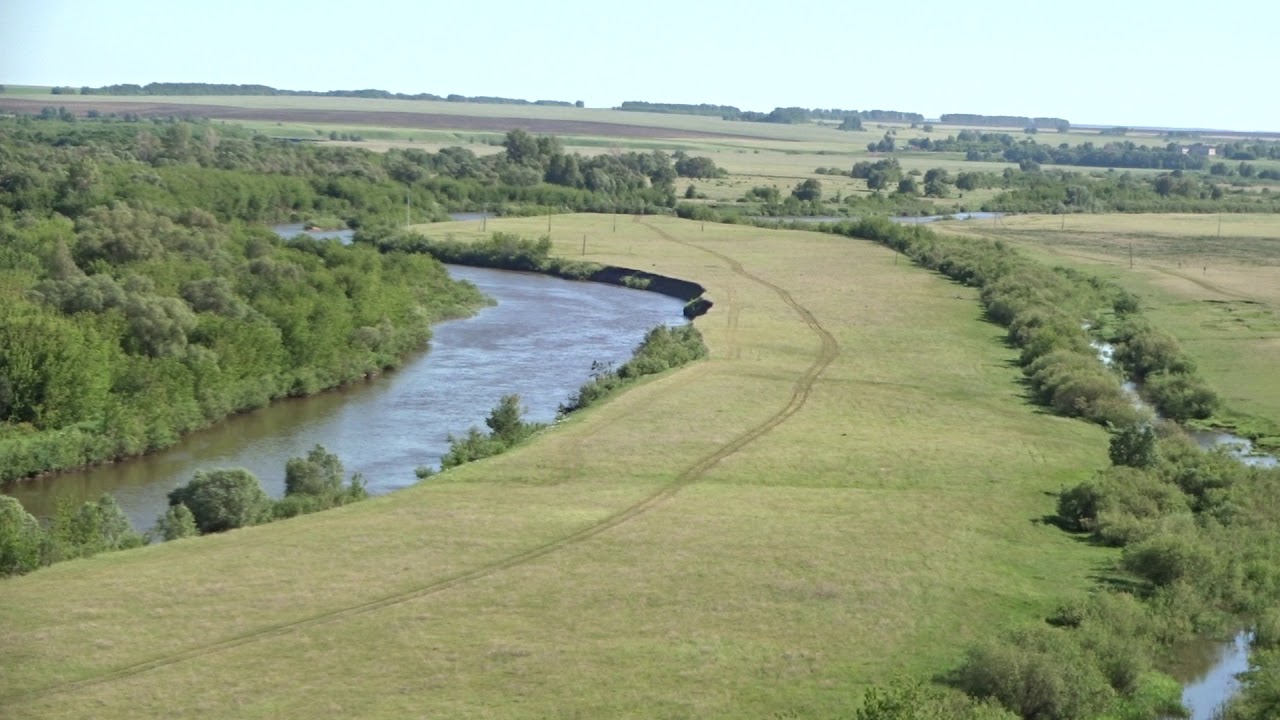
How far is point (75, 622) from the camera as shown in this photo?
19859 mm

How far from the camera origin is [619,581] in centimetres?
2225

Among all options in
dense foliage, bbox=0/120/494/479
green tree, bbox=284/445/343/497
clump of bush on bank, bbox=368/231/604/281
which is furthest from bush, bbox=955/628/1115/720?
clump of bush on bank, bbox=368/231/604/281

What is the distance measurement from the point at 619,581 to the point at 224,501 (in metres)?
7.54

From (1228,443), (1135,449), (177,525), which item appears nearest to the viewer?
(177,525)

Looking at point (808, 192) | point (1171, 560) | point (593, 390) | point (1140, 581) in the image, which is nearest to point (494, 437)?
point (593, 390)

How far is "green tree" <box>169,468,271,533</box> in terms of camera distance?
25.4 m

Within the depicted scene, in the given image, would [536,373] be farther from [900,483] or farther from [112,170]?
[112,170]

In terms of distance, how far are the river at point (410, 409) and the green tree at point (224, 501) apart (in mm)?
1893

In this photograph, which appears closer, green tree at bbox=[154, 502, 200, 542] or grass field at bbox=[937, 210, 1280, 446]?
green tree at bbox=[154, 502, 200, 542]

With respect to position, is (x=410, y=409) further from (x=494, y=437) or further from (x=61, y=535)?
(x=61, y=535)

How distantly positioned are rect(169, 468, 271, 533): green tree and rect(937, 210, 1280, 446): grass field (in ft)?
74.6

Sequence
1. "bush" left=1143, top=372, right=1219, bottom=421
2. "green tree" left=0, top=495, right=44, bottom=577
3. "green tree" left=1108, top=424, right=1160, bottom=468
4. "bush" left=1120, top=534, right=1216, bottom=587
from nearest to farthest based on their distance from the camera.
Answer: "green tree" left=0, top=495, right=44, bottom=577, "bush" left=1120, top=534, right=1216, bottom=587, "green tree" left=1108, top=424, right=1160, bottom=468, "bush" left=1143, top=372, right=1219, bottom=421

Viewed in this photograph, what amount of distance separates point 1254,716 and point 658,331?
100 feet

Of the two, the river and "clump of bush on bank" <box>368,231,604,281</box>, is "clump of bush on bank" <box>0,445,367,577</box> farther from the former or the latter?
"clump of bush on bank" <box>368,231,604,281</box>
